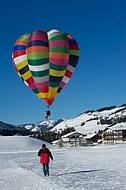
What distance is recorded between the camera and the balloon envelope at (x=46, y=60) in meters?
25.0

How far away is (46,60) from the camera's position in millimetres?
25047

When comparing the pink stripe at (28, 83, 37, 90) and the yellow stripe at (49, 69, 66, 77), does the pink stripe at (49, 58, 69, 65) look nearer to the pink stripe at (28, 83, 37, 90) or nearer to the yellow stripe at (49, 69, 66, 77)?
the yellow stripe at (49, 69, 66, 77)

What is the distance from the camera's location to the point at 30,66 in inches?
997

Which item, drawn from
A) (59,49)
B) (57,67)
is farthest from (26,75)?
(59,49)

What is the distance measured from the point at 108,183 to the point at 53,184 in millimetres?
2305

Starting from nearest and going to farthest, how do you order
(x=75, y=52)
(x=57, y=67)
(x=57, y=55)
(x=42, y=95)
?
(x=57, y=55) < (x=57, y=67) < (x=42, y=95) < (x=75, y=52)

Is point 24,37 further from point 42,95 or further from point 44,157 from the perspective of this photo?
point 44,157

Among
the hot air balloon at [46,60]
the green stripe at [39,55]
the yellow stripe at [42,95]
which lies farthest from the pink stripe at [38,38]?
the yellow stripe at [42,95]

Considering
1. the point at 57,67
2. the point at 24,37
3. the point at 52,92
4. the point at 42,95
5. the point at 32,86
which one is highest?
the point at 24,37

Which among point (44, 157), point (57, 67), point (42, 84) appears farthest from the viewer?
point (42, 84)

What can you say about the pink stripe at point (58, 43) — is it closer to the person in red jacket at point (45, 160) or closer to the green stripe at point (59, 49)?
the green stripe at point (59, 49)

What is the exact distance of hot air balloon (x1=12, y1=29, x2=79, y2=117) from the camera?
2503cm

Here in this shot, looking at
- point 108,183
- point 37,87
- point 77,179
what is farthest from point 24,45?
point 108,183

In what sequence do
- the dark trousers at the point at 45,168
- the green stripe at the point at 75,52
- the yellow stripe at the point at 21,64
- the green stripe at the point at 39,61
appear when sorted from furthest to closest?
the green stripe at the point at 75,52 < the yellow stripe at the point at 21,64 < the green stripe at the point at 39,61 < the dark trousers at the point at 45,168
